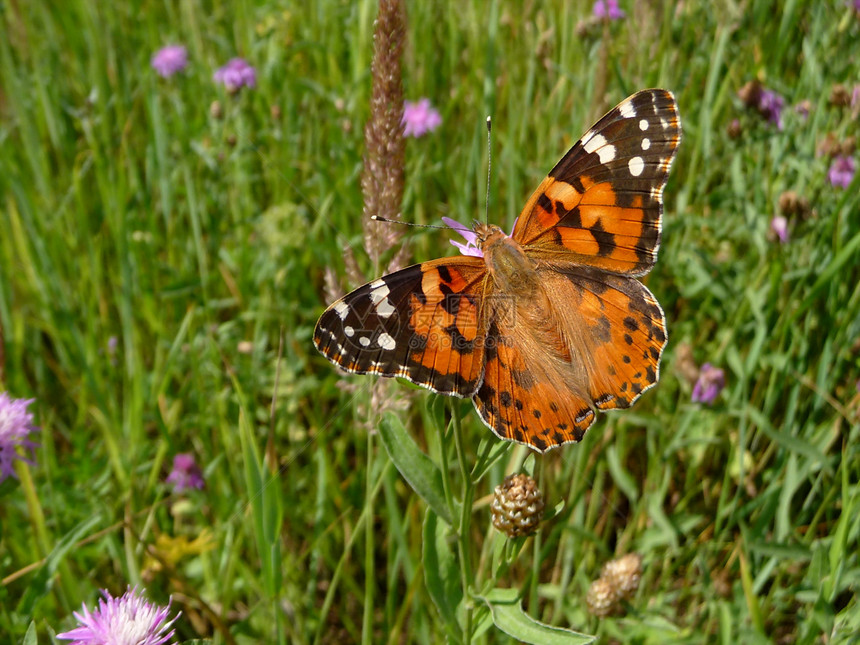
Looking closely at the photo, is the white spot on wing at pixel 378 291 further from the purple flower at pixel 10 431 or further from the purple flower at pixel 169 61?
the purple flower at pixel 169 61

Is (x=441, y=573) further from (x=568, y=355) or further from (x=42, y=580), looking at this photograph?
(x=42, y=580)

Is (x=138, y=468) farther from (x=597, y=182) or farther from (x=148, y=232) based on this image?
(x=597, y=182)

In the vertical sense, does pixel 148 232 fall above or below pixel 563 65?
below

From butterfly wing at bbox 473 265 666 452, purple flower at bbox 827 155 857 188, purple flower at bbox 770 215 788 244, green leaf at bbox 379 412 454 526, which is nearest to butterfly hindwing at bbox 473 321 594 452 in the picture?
butterfly wing at bbox 473 265 666 452

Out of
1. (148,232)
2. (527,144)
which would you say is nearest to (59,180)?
(148,232)

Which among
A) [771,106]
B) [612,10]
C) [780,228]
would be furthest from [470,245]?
[612,10]

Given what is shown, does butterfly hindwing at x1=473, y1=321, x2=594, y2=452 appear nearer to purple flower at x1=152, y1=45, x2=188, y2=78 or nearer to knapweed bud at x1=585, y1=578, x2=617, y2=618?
knapweed bud at x1=585, y1=578, x2=617, y2=618
